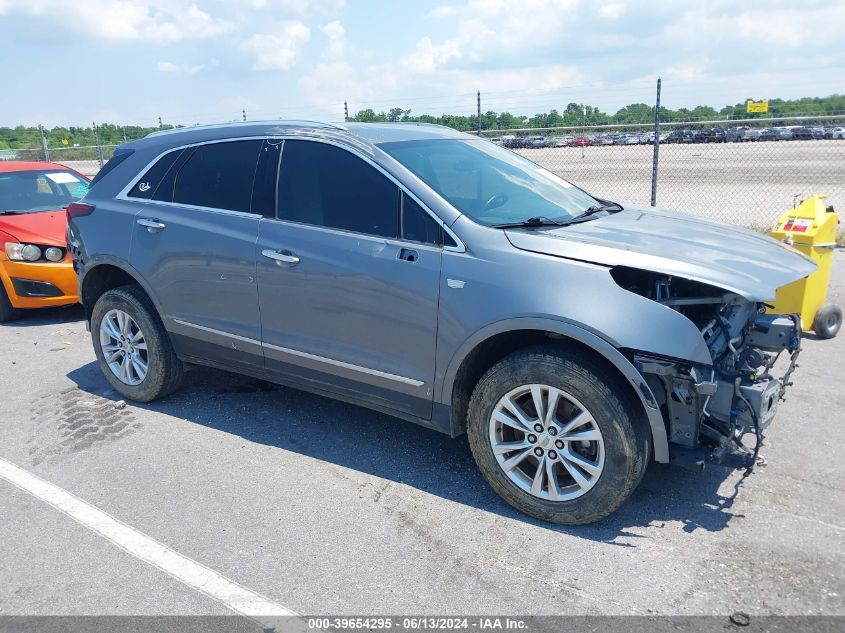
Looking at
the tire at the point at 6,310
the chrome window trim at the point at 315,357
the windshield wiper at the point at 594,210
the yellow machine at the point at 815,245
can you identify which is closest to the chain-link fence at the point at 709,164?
the yellow machine at the point at 815,245

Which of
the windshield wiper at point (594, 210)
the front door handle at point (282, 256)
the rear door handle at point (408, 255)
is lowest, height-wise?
the front door handle at point (282, 256)

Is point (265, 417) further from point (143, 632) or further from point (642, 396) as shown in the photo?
point (642, 396)

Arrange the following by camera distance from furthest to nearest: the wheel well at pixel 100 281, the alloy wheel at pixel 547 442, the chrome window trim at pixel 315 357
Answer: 1. the wheel well at pixel 100 281
2. the chrome window trim at pixel 315 357
3. the alloy wheel at pixel 547 442

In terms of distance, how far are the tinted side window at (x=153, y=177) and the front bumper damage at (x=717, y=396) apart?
11.1 ft

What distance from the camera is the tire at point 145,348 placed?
484 cm

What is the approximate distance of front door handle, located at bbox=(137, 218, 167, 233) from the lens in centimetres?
461

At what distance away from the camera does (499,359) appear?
3648 mm

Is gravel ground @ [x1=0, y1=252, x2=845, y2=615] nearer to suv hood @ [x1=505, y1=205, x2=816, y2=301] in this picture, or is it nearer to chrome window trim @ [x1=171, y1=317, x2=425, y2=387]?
chrome window trim @ [x1=171, y1=317, x2=425, y2=387]

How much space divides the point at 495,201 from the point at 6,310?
19.4ft

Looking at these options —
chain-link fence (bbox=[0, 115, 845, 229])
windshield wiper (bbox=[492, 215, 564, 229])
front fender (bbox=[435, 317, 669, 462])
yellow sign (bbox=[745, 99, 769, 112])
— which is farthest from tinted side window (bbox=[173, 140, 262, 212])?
yellow sign (bbox=[745, 99, 769, 112])

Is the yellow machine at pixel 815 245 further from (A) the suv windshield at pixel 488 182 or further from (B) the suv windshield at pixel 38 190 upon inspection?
(B) the suv windshield at pixel 38 190

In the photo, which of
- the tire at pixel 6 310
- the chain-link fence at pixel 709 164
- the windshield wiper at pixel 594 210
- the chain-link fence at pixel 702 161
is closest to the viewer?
the windshield wiper at pixel 594 210

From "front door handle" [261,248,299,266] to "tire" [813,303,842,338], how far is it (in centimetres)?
445

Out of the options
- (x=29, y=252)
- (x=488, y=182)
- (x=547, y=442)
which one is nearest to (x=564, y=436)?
(x=547, y=442)
